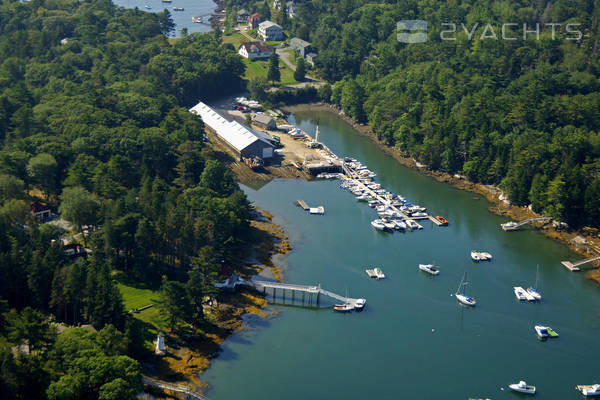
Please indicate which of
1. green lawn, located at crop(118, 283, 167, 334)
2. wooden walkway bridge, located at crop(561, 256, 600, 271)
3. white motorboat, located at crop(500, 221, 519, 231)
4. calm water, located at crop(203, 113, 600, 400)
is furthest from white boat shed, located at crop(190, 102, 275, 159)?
wooden walkway bridge, located at crop(561, 256, 600, 271)

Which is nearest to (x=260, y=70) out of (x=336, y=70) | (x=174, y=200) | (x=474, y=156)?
(x=336, y=70)

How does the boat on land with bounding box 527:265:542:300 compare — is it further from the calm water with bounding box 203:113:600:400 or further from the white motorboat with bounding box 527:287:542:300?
the calm water with bounding box 203:113:600:400

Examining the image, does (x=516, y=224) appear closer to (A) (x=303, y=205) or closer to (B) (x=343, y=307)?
(A) (x=303, y=205)

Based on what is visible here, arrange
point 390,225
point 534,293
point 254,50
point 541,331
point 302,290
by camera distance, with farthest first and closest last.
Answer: point 254,50 < point 390,225 < point 534,293 < point 302,290 < point 541,331

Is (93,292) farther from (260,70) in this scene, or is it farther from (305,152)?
(260,70)

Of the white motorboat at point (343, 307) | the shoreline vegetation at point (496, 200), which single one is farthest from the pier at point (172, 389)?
the shoreline vegetation at point (496, 200)

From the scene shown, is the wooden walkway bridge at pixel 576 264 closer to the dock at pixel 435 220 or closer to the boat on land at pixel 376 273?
the dock at pixel 435 220

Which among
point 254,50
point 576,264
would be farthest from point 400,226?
point 254,50
